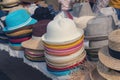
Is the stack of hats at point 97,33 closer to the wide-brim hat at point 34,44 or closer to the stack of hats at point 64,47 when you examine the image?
the stack of hats at point 64,47

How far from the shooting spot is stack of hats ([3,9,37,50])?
79.4 inches

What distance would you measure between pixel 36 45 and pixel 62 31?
400 millimetres

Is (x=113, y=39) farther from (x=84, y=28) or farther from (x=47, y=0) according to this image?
(x=47, y=0)

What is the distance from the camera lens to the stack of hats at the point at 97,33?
5.14 ft

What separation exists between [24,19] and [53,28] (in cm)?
57

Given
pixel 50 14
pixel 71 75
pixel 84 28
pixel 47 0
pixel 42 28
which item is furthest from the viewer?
pixel 47 0

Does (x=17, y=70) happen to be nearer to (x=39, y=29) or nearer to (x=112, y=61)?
(x=39, y=29)

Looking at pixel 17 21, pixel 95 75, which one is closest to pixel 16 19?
pixel 17 21

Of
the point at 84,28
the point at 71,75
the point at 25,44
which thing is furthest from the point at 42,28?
the point at 71,75

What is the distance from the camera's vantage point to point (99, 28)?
1571mm

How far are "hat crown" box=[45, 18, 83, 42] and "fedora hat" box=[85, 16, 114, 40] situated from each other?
3.3 inches

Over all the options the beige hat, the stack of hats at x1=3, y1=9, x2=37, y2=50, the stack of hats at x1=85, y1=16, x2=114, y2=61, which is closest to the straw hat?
the beige hat

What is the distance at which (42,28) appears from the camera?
6.06 ft

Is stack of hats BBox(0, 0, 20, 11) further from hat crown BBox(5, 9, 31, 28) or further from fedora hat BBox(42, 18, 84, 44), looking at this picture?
fedora hat BBox(42, 18, 84, 44)
